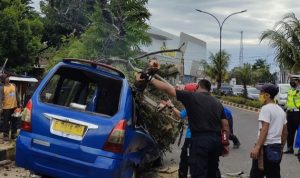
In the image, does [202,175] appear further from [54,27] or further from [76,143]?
[54,27]

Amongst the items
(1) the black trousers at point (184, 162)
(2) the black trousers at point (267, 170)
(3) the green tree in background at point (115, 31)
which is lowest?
(1) the black trousers at point (184, 162)

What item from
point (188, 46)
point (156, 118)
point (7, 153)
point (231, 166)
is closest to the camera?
point (156, 118)

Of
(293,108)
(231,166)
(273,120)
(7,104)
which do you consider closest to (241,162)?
(231,166)

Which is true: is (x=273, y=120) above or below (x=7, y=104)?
above

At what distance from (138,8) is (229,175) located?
3647 millimetres

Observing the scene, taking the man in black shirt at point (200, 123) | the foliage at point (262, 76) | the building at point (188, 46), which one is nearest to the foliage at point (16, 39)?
the man in black shirt at point (200, 123)

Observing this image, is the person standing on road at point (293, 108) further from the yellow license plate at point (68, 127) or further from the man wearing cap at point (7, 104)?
the yellow license plate at point (68, 127)

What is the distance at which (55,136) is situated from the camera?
5.64 m

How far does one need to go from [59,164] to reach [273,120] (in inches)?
99.5

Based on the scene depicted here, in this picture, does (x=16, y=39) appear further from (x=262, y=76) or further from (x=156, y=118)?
(x=262, y=76)

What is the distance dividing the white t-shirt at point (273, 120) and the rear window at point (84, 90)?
5.98ft

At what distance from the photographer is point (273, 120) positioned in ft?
19.1

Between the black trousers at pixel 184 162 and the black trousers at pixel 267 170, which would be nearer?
the black trousers at pixel 267 170

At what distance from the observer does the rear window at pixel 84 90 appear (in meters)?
6.46
